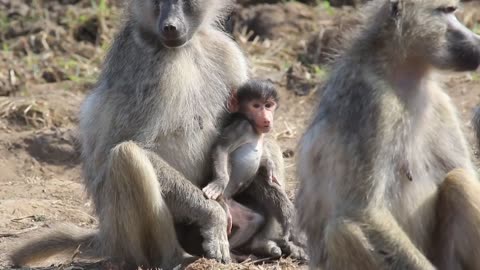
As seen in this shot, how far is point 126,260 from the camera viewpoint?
6.14 meters

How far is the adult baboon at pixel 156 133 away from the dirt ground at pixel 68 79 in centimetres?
46

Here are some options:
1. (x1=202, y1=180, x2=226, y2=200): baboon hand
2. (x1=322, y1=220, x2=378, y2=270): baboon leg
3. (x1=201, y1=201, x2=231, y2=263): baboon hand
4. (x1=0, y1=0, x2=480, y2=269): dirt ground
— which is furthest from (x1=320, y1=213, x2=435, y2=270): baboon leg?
(x1=0, y1=0, x2=480, y2=269): dirt ground

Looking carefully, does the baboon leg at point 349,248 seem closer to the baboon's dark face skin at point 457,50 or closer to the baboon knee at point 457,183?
the baboon knee at point 457,183

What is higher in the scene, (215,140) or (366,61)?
(366,61)

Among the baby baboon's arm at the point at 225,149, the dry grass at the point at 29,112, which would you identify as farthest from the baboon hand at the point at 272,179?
the dry grass at the point at 29,112

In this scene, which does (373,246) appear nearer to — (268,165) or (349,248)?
(349,248)

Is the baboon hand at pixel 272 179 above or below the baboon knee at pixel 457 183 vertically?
below

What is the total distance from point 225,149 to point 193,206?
370 millimetres

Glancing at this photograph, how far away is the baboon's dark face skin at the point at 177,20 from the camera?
6.10m

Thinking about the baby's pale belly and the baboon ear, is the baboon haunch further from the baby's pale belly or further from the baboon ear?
the baby's pale belly

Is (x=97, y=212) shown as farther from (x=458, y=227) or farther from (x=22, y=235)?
(x=458, y=227)

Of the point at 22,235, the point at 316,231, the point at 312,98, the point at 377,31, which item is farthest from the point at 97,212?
the point at 312,98

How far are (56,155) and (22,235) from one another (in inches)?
66.7

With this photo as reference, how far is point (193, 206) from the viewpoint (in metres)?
6.10
